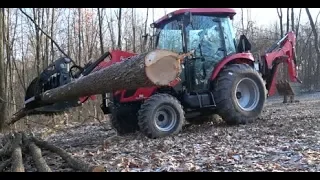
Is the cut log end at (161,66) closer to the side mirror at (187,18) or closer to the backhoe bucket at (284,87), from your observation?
the side mirror at (187,18)

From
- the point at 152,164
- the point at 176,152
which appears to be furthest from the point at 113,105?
the point at 152,164

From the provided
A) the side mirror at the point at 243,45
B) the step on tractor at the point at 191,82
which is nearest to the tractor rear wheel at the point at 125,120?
the step on tractor at the point at 191,82

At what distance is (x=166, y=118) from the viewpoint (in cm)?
776

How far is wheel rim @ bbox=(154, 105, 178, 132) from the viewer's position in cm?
764

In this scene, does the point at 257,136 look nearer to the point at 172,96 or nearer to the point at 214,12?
the point at 172,96

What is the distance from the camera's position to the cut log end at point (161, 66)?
5.23 m

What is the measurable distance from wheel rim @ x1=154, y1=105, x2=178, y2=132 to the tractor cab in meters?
1.01

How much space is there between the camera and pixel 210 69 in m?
8.72

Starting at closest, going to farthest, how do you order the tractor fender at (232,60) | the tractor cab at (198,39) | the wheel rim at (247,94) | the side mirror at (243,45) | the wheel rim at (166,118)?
the wheel rim at (166,118)
the tractor cab at (198,39)
the tractor fender at (232,60)
the wheel rim at (247,94)
the side mirror at (243,45)

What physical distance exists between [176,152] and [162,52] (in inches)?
62.4

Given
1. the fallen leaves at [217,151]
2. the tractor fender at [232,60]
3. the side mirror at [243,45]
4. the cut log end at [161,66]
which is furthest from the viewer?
the side mirror at [243,45]

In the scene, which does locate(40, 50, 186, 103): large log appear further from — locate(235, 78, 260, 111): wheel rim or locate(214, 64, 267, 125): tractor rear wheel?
locate(235, 78, 260, 111): wheel rim

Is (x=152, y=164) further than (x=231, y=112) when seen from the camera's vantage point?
No

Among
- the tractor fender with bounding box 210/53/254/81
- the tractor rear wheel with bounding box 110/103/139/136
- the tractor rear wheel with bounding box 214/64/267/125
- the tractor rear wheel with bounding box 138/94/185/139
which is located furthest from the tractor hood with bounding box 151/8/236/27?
the tractor rear wheel with bounding box 110/103/139/136
